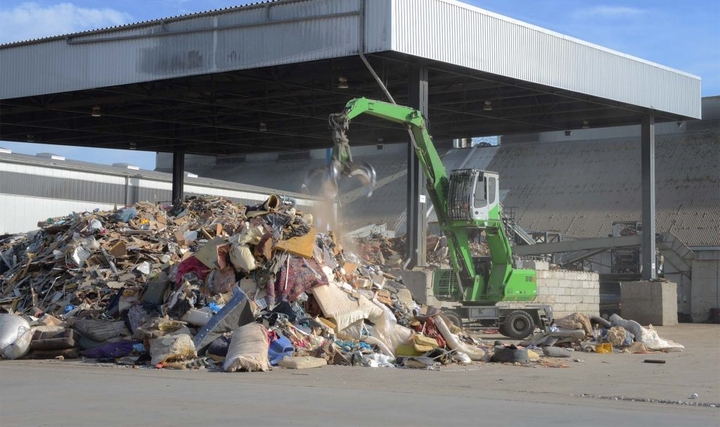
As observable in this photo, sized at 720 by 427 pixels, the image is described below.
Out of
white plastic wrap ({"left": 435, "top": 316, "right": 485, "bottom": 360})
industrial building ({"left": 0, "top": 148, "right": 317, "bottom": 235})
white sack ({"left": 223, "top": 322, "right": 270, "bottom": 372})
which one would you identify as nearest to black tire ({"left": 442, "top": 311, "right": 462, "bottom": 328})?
white plastic wrap ({"left": 435, "top": 316, "right": 485, "bottom": 360})

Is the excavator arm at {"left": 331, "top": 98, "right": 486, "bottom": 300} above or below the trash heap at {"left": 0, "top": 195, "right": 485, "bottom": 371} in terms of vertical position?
above

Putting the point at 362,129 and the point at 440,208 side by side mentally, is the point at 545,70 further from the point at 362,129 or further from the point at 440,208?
the point at 362,129

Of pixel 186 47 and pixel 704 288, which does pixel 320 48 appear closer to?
pixel 186 47

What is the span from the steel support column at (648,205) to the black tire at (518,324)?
12104 mm

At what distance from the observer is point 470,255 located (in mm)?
25922

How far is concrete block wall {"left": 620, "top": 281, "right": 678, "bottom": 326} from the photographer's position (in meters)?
35.8

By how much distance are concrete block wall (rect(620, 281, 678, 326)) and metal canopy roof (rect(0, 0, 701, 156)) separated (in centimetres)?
663

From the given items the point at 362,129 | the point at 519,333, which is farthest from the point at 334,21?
the point at 362,129

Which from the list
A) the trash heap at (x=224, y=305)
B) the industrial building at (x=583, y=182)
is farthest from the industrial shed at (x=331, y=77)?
the industrial building at (x=583, y=182)

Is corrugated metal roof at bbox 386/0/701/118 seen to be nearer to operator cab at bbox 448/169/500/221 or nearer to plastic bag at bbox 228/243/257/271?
operator cab at bbox 448/169/500/221

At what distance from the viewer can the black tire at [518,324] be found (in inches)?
1020

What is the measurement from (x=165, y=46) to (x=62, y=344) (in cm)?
1399

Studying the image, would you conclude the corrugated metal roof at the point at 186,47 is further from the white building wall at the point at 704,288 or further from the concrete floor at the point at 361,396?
the white building wall at the point at 704,288

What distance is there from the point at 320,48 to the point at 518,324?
9.42m
